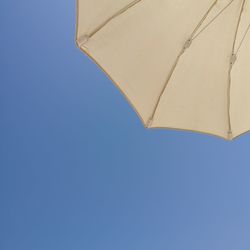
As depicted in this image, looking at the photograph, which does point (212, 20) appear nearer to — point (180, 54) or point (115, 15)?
point (180, 54)

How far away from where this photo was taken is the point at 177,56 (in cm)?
952

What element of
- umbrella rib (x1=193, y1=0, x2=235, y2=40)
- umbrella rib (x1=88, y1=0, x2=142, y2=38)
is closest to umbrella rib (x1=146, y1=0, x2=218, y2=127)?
umbrella rib (x1=193, y1=0, x2=235, y2=40)

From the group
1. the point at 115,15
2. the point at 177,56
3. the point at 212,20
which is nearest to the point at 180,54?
the point at 177,56

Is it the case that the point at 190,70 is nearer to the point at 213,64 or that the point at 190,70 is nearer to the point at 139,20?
the point at 213,64

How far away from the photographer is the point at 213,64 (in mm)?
9617

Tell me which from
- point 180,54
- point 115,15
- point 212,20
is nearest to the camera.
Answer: point 212,20

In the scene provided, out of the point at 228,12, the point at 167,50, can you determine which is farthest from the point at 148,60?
the point at 228,12

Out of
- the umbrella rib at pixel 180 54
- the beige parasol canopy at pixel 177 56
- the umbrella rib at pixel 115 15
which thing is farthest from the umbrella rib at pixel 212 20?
the umbrella rib at pixel 115 15

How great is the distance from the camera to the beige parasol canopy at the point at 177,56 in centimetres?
891

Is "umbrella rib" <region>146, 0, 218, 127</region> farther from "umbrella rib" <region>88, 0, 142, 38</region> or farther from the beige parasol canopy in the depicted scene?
"umbrella rib" <region>88, 0, 142, 38</region>

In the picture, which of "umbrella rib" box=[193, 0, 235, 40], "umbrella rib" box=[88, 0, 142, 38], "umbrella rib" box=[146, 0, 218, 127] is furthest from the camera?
"umbrella rib" box=[88, 0, 142, 38]

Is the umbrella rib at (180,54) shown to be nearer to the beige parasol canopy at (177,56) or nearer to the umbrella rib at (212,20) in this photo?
the beige parasol canopy at (177,56)

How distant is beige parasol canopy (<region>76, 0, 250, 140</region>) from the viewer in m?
8.91

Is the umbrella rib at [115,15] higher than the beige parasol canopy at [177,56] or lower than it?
higher
